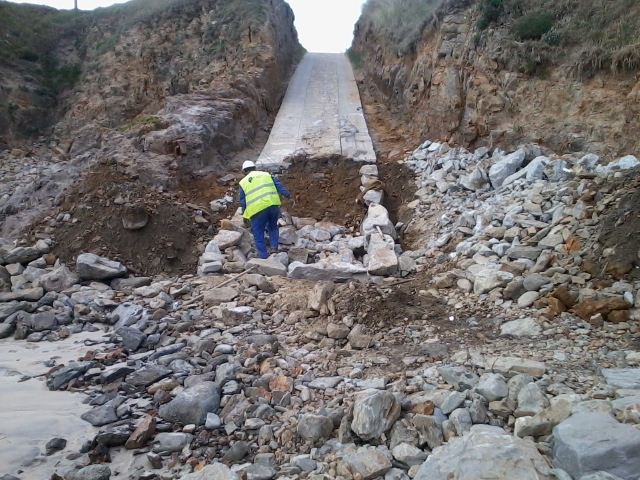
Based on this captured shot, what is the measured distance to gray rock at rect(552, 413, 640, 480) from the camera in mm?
2305

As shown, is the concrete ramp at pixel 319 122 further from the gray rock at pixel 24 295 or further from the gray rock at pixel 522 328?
the gray rock at pixel 522 328

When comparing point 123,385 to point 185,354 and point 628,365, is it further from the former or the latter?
point 628,365

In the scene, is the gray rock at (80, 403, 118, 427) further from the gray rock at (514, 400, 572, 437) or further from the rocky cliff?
the rocky cliff

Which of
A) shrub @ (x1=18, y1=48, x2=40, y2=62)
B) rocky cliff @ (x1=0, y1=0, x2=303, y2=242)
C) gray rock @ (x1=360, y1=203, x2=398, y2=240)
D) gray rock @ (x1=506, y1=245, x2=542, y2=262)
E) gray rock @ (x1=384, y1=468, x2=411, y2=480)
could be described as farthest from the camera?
shrub @ (x1=18, y1=48, x2=40, y2=62)

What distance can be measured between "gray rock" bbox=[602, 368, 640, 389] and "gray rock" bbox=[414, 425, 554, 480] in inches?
37.7

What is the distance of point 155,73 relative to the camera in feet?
57.3

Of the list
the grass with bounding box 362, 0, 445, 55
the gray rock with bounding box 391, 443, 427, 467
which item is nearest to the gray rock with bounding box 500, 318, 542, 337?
the gray rock with bounding box 391, 443, 427, 467

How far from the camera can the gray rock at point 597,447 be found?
2.30 metres

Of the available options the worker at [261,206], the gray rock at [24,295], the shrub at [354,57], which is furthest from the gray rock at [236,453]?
the shrub at [354,57]

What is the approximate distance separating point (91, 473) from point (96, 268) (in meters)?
4.17

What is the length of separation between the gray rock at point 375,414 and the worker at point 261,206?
4.28 meters

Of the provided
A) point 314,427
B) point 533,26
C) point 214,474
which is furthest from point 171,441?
point 533,26

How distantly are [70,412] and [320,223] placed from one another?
569 cm

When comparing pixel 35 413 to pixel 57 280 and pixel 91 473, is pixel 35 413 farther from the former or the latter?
pixel 57 280
